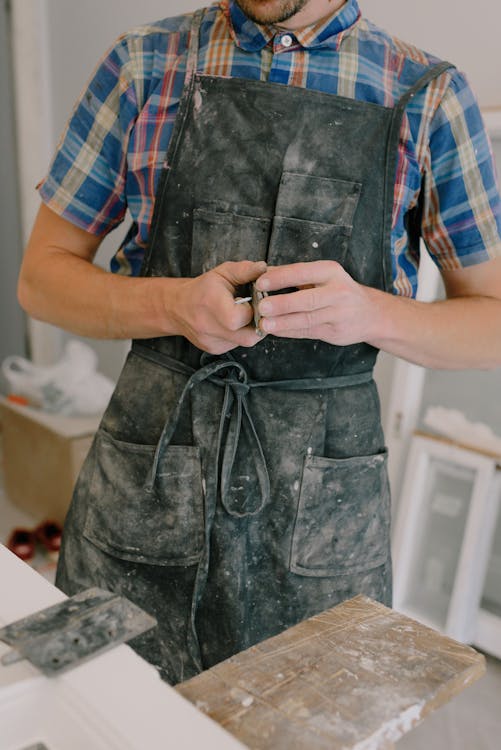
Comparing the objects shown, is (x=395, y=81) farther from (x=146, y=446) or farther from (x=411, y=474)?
(x=411, y=474)

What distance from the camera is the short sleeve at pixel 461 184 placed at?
1.04 metres

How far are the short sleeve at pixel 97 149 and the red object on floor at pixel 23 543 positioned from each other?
1905 mm

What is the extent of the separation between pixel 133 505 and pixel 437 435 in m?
1.38

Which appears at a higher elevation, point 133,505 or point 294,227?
point 294,227

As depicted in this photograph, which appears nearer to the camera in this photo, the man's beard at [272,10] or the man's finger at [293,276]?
the man's finger at [293,276]

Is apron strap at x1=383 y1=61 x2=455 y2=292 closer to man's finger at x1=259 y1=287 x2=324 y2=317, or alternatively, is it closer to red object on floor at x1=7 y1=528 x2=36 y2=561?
man's finger at x1=259 y1=287 x2=324 y2=317

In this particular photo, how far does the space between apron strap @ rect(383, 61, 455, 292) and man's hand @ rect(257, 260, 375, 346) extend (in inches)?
6.3

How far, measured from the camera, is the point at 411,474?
2.22m

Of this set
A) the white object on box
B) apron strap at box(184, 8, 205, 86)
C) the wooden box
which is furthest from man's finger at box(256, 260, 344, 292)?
the white object on box

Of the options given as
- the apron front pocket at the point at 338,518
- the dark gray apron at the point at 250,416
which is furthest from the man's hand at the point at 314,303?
the apron front pocket at the point at 338,518

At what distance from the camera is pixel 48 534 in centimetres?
279

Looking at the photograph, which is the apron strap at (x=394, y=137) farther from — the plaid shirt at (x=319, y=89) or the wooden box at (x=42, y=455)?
the wooden box at (x=42, y=455)

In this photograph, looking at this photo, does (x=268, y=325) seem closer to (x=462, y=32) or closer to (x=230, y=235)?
(x=230, y=235)

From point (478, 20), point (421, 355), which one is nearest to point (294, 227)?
point (421, 355)
